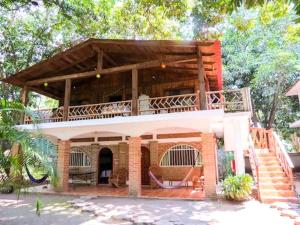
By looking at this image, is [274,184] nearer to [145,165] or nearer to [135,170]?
[135,170]

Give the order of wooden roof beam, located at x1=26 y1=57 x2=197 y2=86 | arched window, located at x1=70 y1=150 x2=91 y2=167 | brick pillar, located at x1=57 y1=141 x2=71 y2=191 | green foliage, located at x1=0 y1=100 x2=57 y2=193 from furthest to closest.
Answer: arched window, located at x1=70 y1=150 x2=91 y2=167, brick pillar, located at x1=57 y1=141 x2=71 y2=191, wooden roof beam, located at x1=26 y1=57 x2=197 y2=86, green foliage, located at x1=0 y1=100 x2=57 y2=193

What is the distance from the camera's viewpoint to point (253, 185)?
9.31 meters

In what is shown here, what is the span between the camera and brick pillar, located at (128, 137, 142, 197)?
10.2 m

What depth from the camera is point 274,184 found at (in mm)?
8766

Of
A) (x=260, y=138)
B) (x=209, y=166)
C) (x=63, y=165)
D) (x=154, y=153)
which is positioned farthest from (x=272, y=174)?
(x=63, y=165)

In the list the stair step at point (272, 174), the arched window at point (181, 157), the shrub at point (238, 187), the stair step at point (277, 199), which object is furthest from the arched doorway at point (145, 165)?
the stair step at point (277, 199)

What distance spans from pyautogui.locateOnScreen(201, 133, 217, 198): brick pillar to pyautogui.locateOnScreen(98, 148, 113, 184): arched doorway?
663 centimetres

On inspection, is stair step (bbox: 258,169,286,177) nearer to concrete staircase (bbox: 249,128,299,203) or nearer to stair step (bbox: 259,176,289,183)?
concrete staircase (bbox: 249,128,299,203)

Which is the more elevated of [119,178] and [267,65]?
[267,65]

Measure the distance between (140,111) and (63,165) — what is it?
4.46m

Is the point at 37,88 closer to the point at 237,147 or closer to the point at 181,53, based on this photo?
the point at 181,53

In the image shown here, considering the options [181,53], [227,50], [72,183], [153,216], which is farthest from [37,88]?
[227,50]

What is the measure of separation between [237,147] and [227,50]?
13.1 m

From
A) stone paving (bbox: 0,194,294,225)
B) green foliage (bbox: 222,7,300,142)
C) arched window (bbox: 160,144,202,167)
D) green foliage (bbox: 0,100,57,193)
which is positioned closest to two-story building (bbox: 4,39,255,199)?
Result: arched window (bbox: 160,144,202,167)
